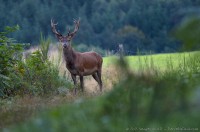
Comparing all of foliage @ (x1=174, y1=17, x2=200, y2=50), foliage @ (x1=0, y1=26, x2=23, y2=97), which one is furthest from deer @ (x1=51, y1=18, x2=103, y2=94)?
foliage @ (x1=174, y1=17, x2=200, y2=50)

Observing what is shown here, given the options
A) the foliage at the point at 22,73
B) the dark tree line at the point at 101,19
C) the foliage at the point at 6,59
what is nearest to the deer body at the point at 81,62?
the foliage at the point at 22,73

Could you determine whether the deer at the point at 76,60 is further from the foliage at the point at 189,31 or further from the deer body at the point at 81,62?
the foliage at the point at 189,31

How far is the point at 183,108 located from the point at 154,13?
229 ft

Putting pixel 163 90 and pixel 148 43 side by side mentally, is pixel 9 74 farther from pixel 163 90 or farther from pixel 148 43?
pixel 148 43

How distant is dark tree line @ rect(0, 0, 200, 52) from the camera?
Answer: 232ft

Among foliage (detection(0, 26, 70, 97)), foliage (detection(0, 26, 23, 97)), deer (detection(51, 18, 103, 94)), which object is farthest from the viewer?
deer (detection(51, 18, 103, 94))

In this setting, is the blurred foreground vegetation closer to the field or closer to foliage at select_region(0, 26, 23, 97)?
the field

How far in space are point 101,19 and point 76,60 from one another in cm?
6758

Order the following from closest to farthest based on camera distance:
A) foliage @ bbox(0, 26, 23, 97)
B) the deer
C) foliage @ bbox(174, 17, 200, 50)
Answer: foliage @ bbox(174, 17, 200, 50), foliage @ bbox(0, 26, 23, 97), the deer

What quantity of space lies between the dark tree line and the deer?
43625 millimetres

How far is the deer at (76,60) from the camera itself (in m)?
17.9

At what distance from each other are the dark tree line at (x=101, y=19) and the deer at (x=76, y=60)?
143 feet

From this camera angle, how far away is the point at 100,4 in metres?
91.1

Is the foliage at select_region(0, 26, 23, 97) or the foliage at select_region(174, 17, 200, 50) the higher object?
the foliage at select_region(174, 17, 200, 50)
